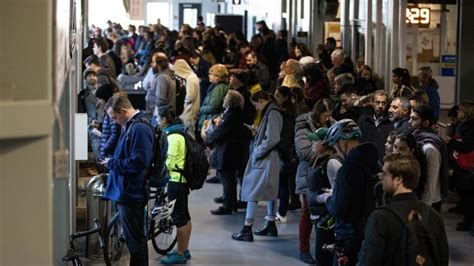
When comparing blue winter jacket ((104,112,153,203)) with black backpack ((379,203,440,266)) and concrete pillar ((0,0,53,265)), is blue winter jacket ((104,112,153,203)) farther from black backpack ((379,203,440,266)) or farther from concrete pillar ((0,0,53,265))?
concrete pillar ((0,0,53,265))

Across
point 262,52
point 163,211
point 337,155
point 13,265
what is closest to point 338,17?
point 262,52

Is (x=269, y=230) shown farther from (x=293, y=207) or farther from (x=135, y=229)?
(x=135, y=229)

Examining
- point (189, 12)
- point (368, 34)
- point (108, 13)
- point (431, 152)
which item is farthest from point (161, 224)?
point (189, 12)

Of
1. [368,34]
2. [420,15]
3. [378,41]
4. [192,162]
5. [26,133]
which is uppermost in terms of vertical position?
[420,15]

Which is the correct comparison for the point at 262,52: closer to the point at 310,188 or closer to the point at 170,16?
the point at 310,188

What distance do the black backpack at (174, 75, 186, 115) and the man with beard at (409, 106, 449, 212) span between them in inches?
265

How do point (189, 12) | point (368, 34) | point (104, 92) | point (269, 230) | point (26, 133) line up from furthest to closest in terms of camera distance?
1. point (189, 12)
2. point (368, 34)
3. point (104, 92)
4. point (269, 230)
5. point (26, 133)

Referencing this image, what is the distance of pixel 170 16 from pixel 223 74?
3050cm

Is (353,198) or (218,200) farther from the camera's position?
(218,200)

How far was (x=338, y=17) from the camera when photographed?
27125 mm

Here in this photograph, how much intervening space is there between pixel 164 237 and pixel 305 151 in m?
1.85

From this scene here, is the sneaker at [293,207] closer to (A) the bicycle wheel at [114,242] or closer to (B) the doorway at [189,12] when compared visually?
(A) the bicycle wheel at [114,242]

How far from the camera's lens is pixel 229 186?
12.8 m

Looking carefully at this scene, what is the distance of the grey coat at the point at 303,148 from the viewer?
32.4 ft
